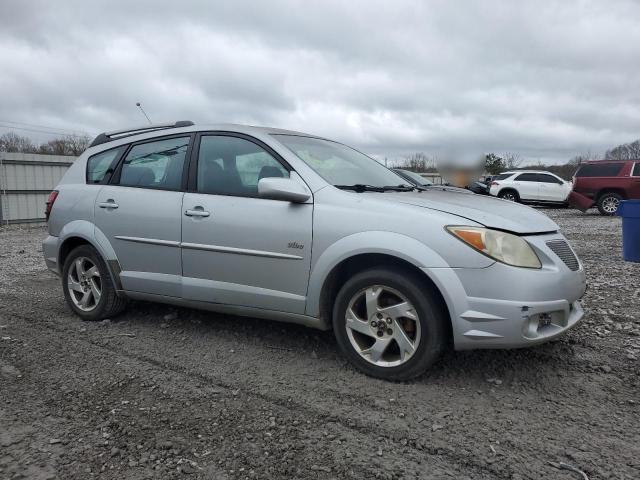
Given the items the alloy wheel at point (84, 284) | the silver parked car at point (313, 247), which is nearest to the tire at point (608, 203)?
the silver parked car at point (313, 247)

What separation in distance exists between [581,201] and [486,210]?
14.8 metres

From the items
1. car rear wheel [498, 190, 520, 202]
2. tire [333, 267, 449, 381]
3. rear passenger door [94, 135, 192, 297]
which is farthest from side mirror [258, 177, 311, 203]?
car rear wheel [498, 190, 520, 202]

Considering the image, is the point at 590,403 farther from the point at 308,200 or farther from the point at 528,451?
the point at 308,200

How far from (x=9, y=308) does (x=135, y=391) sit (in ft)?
9.60

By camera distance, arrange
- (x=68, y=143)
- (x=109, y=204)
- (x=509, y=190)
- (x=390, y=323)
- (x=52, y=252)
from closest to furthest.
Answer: (x=390, y=323)
(x=109, y=204)
(x=52, y=252)
(x=509, y=190)
(x=68, y=143)

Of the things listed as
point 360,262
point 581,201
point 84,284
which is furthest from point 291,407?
point 581,201

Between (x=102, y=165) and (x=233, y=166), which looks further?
(x=102, y=165)

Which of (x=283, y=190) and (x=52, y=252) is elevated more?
(x=283, y=190)

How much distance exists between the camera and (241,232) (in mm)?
3750

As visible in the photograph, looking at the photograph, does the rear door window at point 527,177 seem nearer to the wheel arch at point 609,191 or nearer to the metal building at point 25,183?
the wheel arch at point 609,191

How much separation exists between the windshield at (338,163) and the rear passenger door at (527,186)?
18.0 metres

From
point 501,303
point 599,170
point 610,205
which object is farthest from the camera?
point 610,205

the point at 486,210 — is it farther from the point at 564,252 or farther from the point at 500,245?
the point at 564,252

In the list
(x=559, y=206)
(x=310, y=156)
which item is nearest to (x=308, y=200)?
(x=310, y=156)
